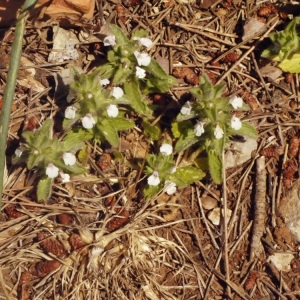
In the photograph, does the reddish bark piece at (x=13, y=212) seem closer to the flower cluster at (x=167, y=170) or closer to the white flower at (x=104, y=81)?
the flower cluster at (x=167, y=170)

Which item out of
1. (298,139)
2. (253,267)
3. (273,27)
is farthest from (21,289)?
(273,27)

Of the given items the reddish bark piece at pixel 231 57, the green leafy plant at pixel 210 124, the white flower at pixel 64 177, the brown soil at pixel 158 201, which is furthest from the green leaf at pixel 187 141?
the white flower at pixel 64 177

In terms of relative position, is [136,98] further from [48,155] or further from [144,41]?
[48,155]

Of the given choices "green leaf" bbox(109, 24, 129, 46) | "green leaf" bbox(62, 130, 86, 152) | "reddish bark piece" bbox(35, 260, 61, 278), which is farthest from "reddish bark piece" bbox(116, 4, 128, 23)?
"reddish bark piece" bbox(35, 260, 61, 278)

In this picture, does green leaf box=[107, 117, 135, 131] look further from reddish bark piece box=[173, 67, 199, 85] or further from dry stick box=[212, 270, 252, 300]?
dry stick box=[212, 270, 252, 300]

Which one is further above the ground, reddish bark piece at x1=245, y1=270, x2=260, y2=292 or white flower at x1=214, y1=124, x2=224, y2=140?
white flower at x1=214, y1=124, x2=224, y2=140
